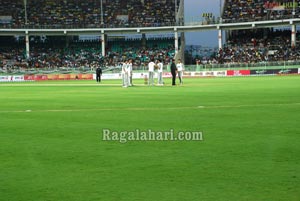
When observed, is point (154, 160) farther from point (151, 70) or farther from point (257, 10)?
point (257, 10)

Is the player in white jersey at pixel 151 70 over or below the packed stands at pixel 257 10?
below

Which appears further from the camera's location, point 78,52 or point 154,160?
point 78,52

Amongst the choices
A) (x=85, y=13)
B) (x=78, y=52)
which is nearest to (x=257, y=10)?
(x=85, y=13)

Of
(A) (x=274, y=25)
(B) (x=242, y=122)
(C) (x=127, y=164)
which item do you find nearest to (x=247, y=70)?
(A) (x=274, y=25)

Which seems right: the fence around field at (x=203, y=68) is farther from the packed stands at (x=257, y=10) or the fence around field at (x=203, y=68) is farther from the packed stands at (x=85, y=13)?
the packed stands at (x=85, y=13)

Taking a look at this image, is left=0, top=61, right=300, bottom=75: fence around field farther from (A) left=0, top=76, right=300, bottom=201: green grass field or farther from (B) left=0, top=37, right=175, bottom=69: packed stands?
(A) left=0, top=76, right=300, bottom=201: green grass field

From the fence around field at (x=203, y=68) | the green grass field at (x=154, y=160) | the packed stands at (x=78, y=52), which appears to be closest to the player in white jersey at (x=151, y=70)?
the green grass field at (x=154, y=160)

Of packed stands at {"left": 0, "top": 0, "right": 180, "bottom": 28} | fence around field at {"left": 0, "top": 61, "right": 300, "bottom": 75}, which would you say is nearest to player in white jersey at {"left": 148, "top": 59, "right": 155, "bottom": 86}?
fence around field at {"left": 0, "top": 61, "right": 300, "bottom": 75}

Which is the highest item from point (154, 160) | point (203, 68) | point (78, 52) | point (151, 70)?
point (78, 52)

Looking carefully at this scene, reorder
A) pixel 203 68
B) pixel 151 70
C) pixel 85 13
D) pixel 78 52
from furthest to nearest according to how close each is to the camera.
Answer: pixel 85 13 → pixel 78 52 → pixel 203 68 → pixel 151 70

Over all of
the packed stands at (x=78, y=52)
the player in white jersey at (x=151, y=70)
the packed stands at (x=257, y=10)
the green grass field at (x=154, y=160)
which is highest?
the packed stands at (x=257, y=10)

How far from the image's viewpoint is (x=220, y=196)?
6133 mm

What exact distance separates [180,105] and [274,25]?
206 feet

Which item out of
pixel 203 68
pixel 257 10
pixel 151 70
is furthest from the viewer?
pixel 257 10
